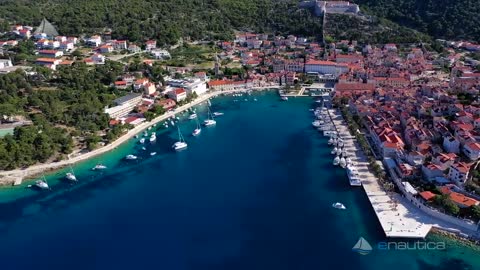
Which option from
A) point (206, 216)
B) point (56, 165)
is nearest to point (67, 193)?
point (56, 165)

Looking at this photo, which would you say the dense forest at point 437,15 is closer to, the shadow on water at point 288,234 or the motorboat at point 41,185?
the shadow on water at point 288,234

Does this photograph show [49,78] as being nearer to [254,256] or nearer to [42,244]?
[42,244]

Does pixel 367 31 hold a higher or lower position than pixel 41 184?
higher

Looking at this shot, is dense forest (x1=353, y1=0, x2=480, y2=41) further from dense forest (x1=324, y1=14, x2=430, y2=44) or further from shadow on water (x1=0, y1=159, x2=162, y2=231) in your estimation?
shadow on water (x1=0, y1=159, x2=162, y2=231)

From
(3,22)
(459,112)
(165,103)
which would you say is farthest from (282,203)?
(3,22)

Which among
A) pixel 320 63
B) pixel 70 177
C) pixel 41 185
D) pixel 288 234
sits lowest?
pixel 288 234

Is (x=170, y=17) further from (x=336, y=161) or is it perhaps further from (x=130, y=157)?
(x=336, y=161)
